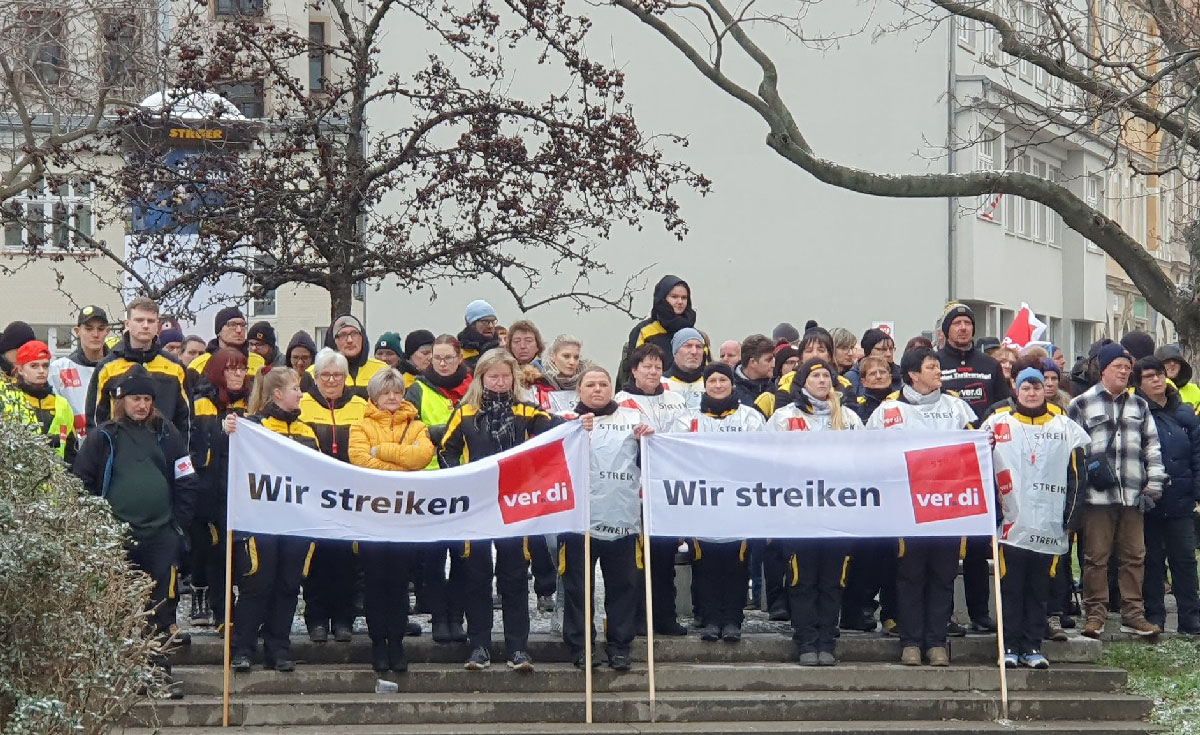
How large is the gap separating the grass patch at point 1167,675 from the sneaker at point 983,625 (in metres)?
0.75

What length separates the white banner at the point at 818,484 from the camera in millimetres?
10281

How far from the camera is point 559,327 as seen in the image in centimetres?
3341

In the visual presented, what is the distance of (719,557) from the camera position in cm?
1078

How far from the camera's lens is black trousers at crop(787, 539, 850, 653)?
34.5 feet

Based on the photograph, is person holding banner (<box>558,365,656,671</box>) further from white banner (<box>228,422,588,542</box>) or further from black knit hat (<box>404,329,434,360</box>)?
black knit hat (<box>404,329,434,360</box>)

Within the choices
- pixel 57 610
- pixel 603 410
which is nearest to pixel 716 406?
pixel 603 410

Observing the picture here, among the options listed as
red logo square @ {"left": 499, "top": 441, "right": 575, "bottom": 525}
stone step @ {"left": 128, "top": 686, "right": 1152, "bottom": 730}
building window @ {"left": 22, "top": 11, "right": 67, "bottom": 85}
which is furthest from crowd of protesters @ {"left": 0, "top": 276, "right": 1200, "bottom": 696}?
building window @ {"left": 22, "top": 11, "right": 67, "bottom": 85}

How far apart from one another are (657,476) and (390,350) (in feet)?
10.9

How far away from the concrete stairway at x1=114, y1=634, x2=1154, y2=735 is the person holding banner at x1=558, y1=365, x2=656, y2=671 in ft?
0.78

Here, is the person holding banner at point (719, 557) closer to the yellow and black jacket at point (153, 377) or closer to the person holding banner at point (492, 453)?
the person holding banner at point (492, 453)

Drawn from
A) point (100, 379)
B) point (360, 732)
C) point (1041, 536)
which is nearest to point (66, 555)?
point (360, 732)

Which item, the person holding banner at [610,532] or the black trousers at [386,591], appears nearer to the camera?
the black trousers at [386,591]

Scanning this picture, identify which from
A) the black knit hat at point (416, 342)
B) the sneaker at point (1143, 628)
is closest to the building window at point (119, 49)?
the black knit hat at point (416, 342)

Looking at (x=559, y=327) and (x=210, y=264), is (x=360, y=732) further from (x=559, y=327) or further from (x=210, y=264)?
(x=559, y=327)
